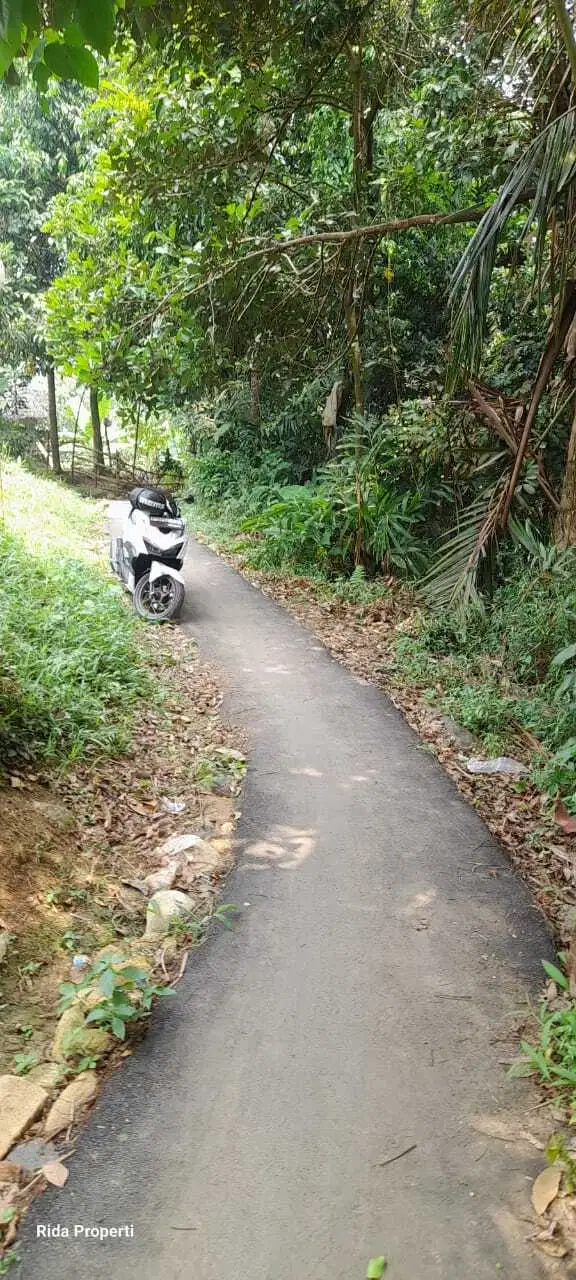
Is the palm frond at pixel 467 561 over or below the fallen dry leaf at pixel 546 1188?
over

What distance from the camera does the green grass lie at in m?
5.02

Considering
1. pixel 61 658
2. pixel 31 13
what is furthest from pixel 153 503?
pixel 31 13

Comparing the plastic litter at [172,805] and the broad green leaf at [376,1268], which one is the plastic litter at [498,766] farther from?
the broad green leaf at [376,1268]

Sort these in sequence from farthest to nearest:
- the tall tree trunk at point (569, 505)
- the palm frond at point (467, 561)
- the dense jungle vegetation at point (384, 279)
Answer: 1. the palm frond at point (467, 561)
2. the tall tree trunk at point (569, 505)
3. the dense jungle vegetation at point (384, 279)

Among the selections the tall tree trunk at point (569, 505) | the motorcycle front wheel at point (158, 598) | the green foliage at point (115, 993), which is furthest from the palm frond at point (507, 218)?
the green foliage at point (115, 993)

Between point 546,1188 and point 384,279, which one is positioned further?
point 384,279

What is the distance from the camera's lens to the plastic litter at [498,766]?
18.7 feet

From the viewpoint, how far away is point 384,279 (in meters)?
11.0

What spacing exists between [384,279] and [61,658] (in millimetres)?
7676

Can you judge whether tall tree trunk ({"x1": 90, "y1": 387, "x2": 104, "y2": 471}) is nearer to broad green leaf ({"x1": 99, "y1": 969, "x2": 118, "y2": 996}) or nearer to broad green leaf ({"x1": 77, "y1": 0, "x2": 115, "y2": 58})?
broad green leaf ({"x1": 99, "y1": 969, "x2": 118, "y2": 996})

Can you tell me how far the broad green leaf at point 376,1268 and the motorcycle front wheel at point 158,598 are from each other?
6821 millimetres

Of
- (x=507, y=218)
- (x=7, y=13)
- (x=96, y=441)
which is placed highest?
(x=507, y=218)

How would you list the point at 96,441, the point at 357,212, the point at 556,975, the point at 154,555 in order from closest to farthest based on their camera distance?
1. the point at 556,975
2. the point at 154,555
3. the point at 357,212
4. the point at 96,441

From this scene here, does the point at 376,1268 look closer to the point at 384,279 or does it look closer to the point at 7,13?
the point at 7,13
